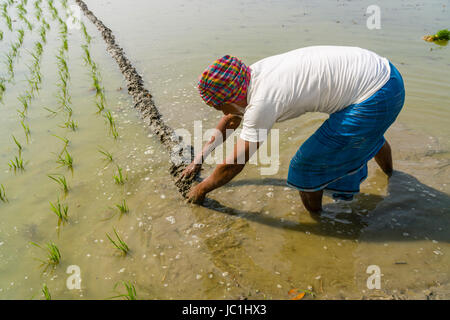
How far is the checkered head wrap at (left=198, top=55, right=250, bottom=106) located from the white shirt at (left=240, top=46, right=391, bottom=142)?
56 millimetres

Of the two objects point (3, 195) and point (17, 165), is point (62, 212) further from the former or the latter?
point (17, 165)

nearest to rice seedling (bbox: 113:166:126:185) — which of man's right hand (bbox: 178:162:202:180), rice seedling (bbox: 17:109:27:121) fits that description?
man's right hand (bbox: 178:162:202:180)

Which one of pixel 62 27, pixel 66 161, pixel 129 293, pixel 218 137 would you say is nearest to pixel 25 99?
pixel 66 161

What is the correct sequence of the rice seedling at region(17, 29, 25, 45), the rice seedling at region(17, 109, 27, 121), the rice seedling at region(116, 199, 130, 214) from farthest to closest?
the rice seedling at region(17, 29, 25, 45)
the rice seedling at region(17, 109, 27, 121)
the rice seedling at region(116, 199, 130, 214)

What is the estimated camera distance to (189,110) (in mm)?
4023

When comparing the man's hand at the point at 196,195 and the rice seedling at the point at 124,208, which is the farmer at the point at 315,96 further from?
the rice seedling at the point at 124,208

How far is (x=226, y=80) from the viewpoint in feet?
5.41

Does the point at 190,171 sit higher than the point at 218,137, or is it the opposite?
the point at 218,137

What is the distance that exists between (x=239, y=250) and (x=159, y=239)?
57 cm

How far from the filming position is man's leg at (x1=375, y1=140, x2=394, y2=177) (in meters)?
2.53

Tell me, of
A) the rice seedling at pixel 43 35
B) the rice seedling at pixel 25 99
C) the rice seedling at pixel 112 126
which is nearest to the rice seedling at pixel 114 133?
the rice seedling at pixel 112 126

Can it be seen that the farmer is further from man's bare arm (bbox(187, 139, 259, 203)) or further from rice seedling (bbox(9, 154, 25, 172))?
rice seedling (bbox(9, 154, 25, 172))

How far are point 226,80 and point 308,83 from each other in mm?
423

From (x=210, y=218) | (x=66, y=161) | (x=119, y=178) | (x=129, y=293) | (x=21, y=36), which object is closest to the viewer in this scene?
(x=129, y=293)
